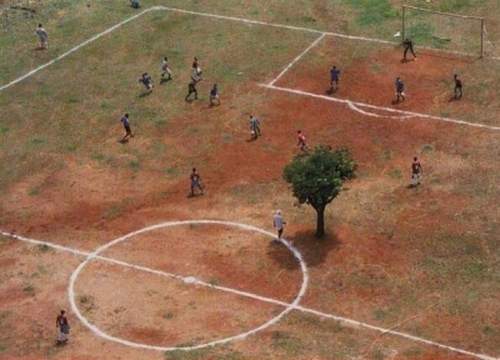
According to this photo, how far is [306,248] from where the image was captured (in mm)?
52188

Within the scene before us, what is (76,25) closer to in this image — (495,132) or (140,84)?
(140,84)

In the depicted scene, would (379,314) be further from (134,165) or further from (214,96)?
(214,96)

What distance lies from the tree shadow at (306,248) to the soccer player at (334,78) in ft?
58.6

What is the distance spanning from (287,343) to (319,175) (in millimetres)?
9341

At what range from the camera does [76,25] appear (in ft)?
272

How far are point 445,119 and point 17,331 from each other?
30980 millimetres

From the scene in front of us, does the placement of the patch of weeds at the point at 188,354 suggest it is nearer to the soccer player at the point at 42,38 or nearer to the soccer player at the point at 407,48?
the soccer player at the point at 407,48

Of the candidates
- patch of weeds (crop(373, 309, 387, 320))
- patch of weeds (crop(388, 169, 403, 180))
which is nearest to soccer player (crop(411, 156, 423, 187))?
patch of weeds (crop(388, 169, 403, 180))

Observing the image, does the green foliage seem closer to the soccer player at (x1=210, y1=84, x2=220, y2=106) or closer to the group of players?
the group of players

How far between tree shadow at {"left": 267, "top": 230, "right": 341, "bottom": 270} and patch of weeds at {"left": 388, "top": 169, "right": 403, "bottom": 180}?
279 inches

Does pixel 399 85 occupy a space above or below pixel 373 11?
below

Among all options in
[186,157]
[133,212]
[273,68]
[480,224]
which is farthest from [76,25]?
[480,224]

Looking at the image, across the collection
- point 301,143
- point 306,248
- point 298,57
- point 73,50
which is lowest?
point 306,248

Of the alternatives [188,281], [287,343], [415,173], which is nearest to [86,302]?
[188,281]
